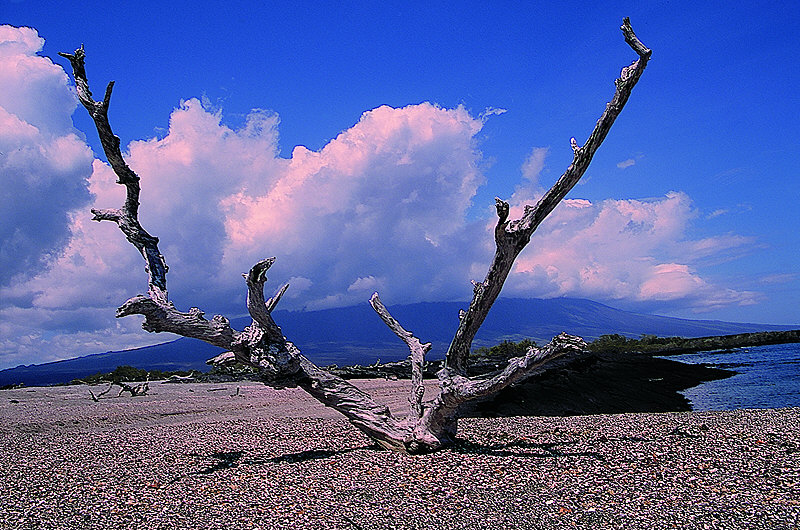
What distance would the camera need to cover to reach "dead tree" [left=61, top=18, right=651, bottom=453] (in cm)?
822

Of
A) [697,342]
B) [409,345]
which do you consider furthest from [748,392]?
[697,342]

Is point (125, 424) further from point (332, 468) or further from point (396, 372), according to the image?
point (396, 372)

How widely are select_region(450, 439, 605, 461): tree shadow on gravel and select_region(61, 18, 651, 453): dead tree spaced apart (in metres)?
0.42

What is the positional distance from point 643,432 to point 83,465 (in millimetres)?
9989

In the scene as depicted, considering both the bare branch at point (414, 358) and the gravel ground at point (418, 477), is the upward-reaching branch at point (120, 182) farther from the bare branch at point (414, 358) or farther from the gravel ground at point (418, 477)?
the bare branch at point (414, 358)

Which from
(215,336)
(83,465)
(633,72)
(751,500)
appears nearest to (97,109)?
(215,336)

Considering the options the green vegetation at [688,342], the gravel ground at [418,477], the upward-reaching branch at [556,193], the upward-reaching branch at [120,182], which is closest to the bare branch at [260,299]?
the upward-reaching branch at [120,182]

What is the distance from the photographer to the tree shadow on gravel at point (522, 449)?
29.6ft

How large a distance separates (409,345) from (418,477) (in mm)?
2924

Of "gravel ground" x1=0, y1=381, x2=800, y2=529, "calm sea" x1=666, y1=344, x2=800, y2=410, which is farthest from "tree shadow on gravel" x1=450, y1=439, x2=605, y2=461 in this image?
"calm sea" x1=666, y1=344, x2=800, y2=410

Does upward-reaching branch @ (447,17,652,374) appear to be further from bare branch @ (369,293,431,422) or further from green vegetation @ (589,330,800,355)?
green vegetation @ (589,330,800,355)

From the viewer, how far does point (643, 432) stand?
10938 millimetres

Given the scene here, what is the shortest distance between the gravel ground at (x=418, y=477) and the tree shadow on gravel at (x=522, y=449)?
3 cm

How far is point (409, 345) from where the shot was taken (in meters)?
10.4
